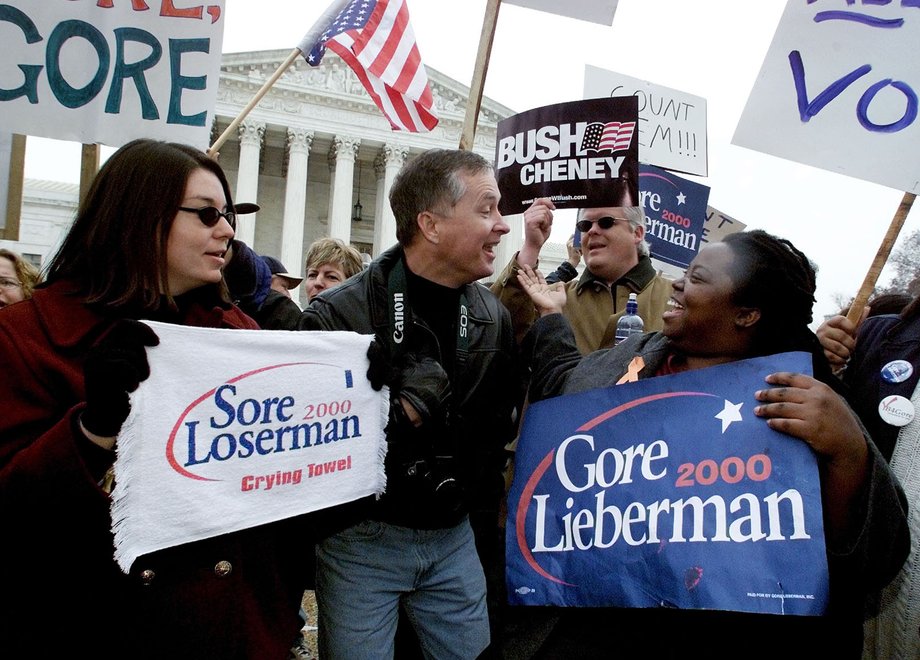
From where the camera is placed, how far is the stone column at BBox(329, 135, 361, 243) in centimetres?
3180

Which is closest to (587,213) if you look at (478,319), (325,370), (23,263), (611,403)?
(478,319)

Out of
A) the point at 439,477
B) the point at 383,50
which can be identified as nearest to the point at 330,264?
the point at 383,50

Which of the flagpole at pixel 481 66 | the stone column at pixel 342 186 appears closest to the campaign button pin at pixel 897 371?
the flagpole at pixel 481 66

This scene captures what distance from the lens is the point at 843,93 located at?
243 cm

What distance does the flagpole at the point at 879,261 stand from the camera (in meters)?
2.18

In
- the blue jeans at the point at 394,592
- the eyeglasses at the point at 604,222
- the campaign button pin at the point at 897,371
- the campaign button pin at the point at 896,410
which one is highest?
the eyeglasses at the point at 604,222

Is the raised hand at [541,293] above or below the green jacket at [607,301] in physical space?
above

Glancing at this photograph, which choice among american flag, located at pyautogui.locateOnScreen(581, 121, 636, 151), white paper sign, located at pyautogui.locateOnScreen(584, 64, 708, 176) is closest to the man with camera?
american flag, located at pyautogui.locateOnScreen(581, 121, 636, 151)

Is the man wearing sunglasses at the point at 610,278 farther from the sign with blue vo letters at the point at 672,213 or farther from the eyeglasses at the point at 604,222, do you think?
the sign with blue vo letters at the point at 672,213

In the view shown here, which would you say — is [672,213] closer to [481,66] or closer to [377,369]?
[481,66]

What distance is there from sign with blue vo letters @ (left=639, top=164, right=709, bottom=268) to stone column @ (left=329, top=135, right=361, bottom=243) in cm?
Answer: 2733

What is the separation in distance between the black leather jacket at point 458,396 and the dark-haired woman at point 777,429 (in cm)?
32

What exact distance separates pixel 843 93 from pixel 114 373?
2.57 m

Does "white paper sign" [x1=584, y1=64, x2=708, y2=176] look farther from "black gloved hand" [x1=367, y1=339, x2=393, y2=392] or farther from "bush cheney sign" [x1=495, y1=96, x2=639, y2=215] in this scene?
"black gloved hand" [x1=367, y1=339, x2=393, y2=392]
